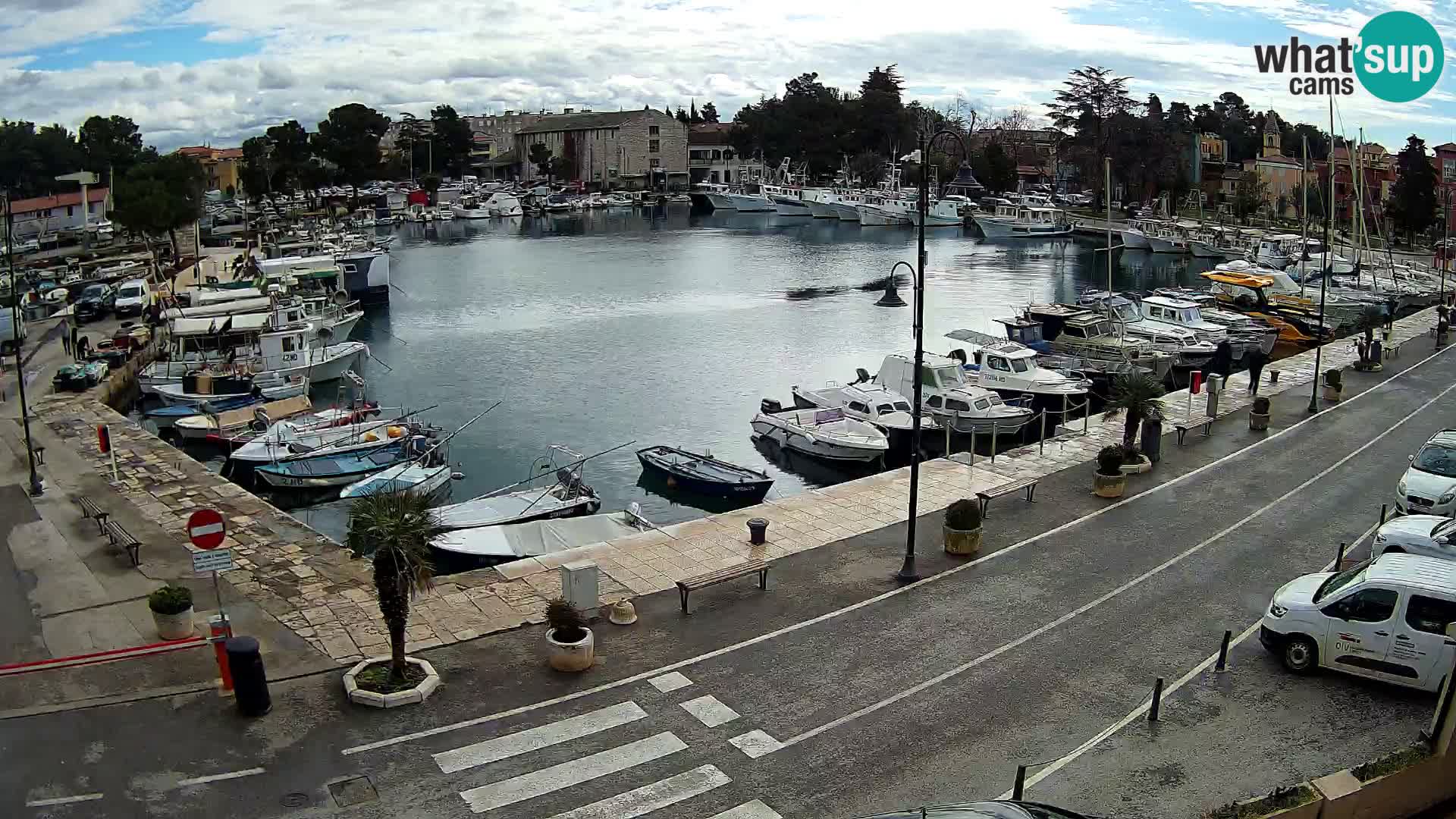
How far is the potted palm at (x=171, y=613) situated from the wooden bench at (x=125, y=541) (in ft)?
14.0

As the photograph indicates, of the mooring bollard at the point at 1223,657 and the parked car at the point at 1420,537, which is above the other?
the parked car at the point at 1420,537

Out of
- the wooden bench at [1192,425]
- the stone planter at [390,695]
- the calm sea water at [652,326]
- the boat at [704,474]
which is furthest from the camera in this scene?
the calm sea water at [652,326]

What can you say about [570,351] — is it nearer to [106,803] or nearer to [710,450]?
[710,450]

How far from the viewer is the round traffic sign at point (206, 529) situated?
14812 millimetres

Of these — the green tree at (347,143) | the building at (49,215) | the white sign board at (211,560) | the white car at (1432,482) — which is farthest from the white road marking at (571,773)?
the green tree at (347,143)

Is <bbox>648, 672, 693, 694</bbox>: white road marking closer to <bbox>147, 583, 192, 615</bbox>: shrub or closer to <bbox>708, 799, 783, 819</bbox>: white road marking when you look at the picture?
<bbox>708, 799, 783, 819</bbox>: white road marking

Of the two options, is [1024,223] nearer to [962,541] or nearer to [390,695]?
[962,541]

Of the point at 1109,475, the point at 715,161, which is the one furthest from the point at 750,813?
the point at 715,161

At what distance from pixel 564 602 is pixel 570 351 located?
40270 millimetres

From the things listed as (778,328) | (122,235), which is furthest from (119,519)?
(122,235)

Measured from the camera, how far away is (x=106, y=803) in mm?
12062

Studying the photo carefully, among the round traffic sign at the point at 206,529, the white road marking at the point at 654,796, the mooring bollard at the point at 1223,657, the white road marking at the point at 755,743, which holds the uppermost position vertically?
the round traffic sign at the point at 206,529

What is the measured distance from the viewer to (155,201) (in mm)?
70938

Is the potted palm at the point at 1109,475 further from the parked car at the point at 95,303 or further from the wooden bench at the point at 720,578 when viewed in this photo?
the parked car at the point at 95,303
